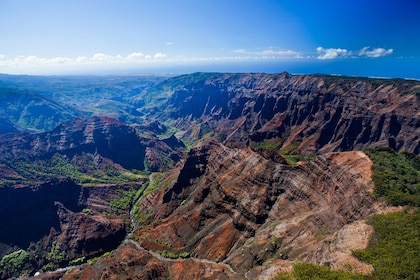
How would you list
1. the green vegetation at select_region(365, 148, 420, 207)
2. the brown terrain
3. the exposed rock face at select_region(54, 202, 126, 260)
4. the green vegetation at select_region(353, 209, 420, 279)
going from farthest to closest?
the exposed rock face at select_region(54, 202, 126, 260) < the brown terrain < the green vegetation at select_region(365, 148, 420, 207) < the green vegetation at select_region(353, 209, 420, 279)

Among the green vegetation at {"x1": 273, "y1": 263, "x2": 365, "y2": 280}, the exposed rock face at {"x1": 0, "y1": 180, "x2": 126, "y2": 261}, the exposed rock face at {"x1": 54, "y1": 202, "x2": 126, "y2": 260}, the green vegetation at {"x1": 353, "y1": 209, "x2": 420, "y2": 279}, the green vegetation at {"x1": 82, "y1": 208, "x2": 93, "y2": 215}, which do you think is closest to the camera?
the green vegetation at {"x1": 353, "y1": 209, "x2": 420, "y2": 279}

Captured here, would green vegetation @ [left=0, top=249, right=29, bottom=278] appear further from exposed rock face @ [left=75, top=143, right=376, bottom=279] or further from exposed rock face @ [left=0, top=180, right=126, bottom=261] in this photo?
exposed rock face @ [left=75, top=143, right=376, bottom=279]

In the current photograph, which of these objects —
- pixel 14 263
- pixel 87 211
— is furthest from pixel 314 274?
pixel 87 211

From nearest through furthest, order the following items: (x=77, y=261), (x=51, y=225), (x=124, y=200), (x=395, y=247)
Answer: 1. (x=395, y=247)
2. (x=77, y=261)
3. (x=51, y=225)
4. (x=124, y=200)

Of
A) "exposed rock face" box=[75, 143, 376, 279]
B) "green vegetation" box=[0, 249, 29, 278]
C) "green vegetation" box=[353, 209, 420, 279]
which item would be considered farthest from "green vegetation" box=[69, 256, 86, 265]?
"green vegetation" box=[353, 209, 420, 279]

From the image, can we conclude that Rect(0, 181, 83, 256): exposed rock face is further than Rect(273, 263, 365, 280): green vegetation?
Yes

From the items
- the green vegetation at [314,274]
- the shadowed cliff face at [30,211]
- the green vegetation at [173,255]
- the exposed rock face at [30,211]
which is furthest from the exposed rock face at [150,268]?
the shadowed cliff face at [30,211]

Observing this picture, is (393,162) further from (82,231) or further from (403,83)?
(403,83)

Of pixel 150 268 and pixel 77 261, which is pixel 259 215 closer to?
pixel 150 268
